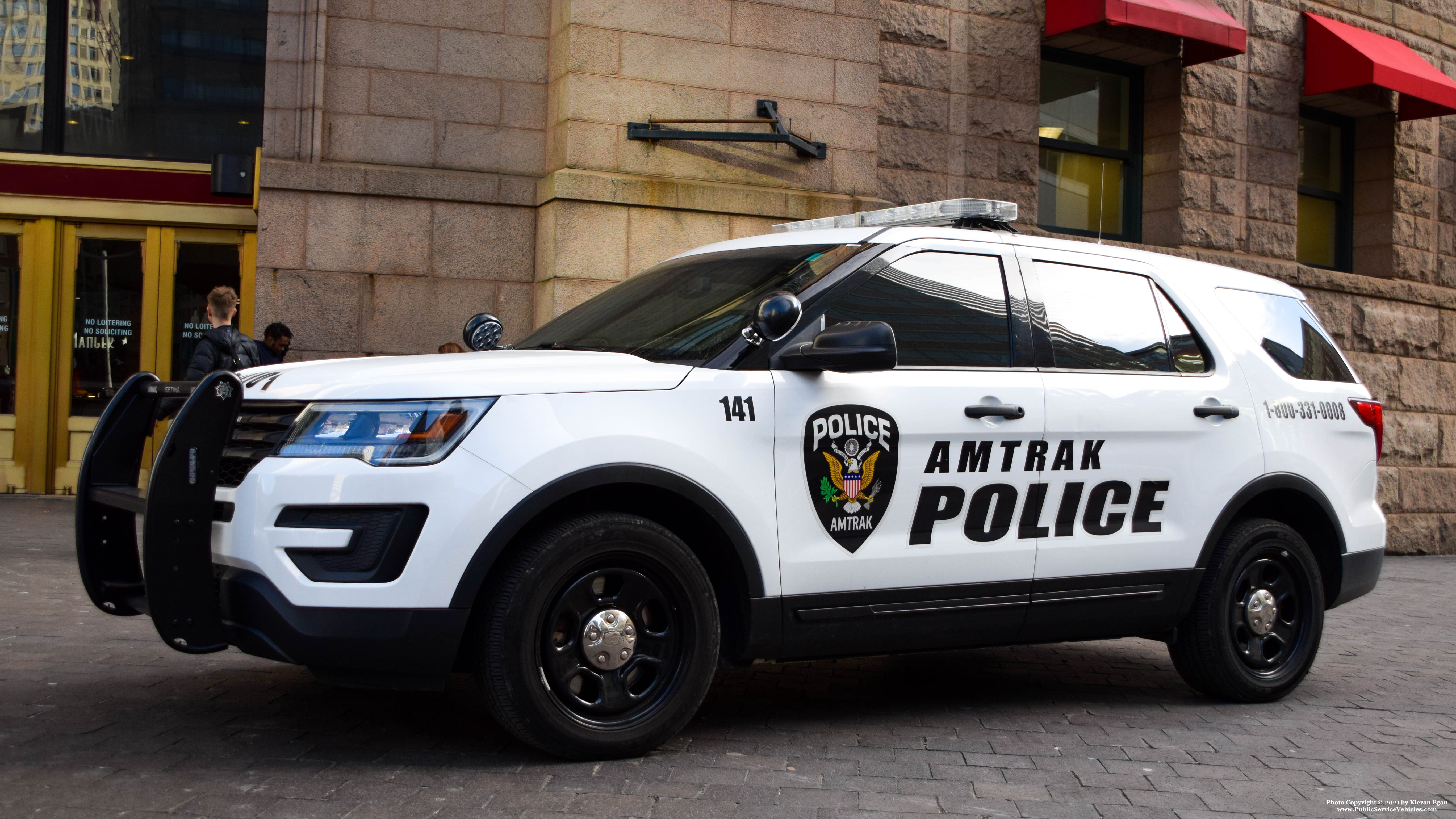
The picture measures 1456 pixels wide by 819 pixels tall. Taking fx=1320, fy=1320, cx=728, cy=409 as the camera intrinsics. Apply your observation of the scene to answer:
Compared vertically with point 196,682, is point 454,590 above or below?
above

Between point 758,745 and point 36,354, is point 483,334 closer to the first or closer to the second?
point 758,745

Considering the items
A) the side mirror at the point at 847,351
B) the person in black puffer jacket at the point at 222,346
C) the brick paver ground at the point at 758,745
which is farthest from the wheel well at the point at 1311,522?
the person in black puffer jacket at the point at 222,346

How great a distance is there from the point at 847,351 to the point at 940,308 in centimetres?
77

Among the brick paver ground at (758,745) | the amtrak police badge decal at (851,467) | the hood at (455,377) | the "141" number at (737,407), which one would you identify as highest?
the hood at (455,377)

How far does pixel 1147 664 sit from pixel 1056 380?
7.84 ft

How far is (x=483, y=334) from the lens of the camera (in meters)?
5.86

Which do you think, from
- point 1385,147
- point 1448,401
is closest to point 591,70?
point 1385,147

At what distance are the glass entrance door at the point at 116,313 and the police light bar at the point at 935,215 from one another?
8.08 m

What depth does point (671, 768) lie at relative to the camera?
4.20 m

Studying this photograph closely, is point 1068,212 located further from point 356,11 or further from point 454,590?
point 454,590

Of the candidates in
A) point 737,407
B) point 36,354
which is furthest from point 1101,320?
point 36,354

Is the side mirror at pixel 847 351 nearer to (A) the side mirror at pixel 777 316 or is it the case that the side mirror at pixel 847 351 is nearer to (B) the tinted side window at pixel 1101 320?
(A) the side mirror at pixel 777 316

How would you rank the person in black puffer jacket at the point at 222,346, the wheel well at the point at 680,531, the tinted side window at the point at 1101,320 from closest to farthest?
the wheel well at the point at 680,531 < the tinted side window at the point at 1101,320 < the person in black puffer jacket at the point at 222,346

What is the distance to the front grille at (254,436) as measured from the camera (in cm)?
394
